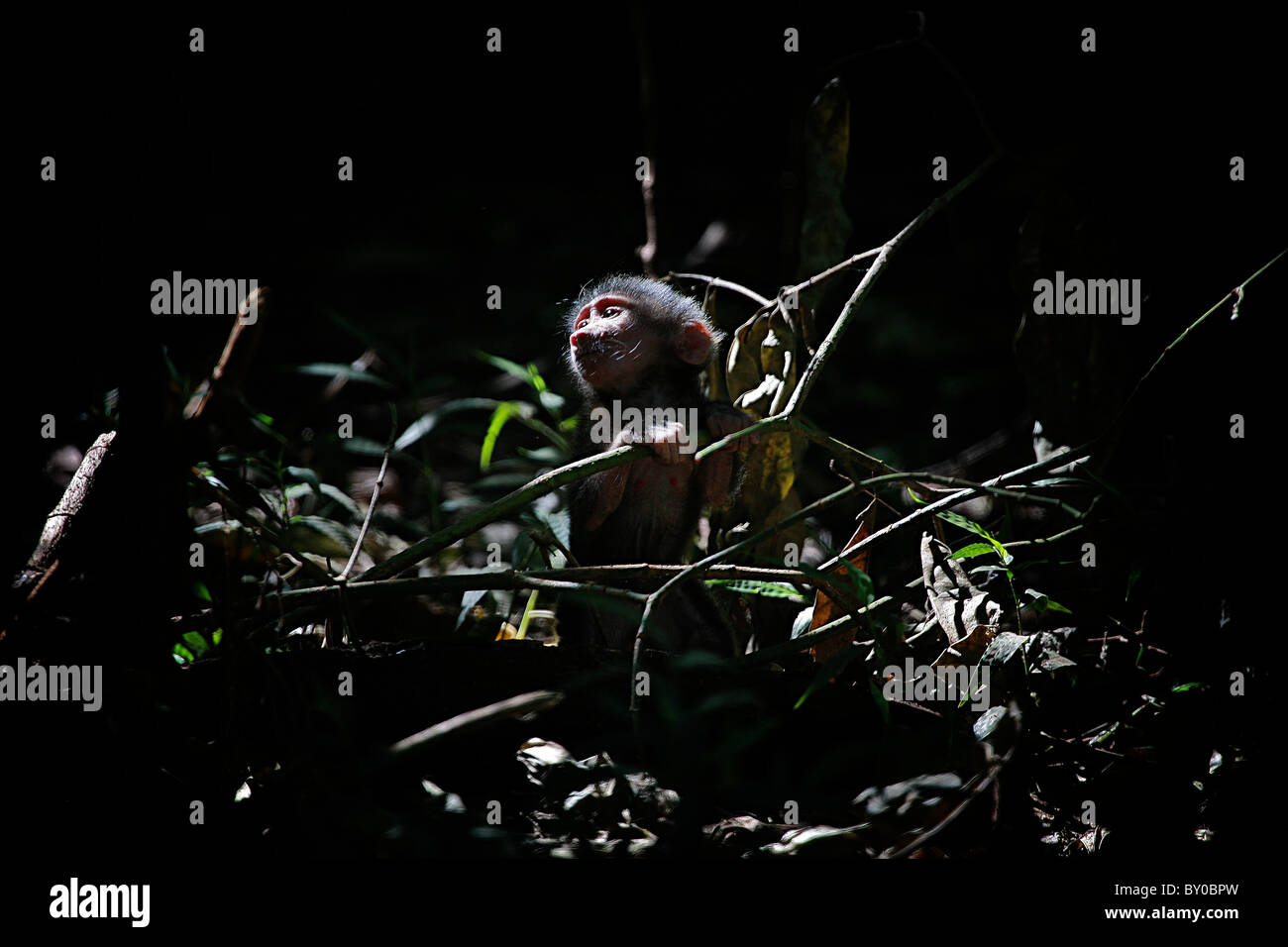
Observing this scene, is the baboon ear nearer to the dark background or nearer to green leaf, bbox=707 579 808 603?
the dark background

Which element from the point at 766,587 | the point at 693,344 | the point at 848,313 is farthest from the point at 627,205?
the point at 766,587

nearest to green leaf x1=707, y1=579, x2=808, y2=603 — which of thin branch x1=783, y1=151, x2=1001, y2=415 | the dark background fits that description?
thin branch x1=783, y1=151, x2=1001, y2=415

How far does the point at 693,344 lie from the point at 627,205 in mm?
3888

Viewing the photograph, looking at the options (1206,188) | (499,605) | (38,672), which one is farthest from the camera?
(499,605)

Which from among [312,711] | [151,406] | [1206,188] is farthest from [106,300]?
[1206,188]

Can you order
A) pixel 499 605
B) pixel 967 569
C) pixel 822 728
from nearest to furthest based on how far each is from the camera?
pixel 822 728
pixel 967 569
pixel 499 605

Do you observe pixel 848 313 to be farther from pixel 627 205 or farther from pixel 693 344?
pixel 627 205

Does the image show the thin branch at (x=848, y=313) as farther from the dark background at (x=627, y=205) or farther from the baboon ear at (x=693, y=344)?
the baboon ear at (x=693, y=344)

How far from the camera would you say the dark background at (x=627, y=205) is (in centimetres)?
281

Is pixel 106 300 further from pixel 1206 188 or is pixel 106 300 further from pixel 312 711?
pixel 1206 188

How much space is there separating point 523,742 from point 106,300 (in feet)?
5.47

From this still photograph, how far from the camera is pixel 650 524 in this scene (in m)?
3.90

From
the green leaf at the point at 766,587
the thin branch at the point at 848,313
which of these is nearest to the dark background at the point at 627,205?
the thin branch at the point at 848,313

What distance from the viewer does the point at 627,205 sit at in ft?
24.0
